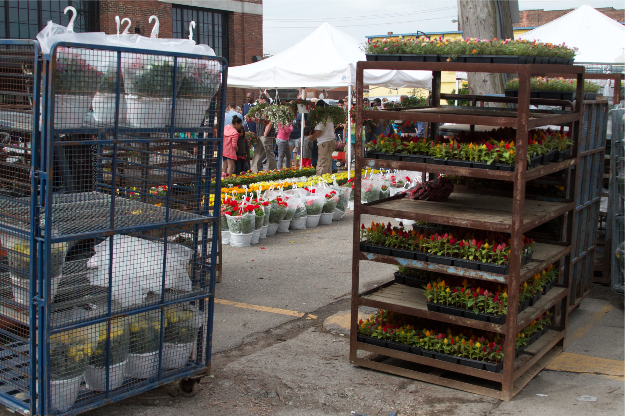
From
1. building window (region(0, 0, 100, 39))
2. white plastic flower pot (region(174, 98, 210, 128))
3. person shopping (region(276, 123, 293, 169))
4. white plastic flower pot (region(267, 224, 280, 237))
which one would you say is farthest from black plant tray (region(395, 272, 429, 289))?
building window (region(0, 0, 100, 39))

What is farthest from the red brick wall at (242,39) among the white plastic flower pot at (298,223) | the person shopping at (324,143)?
the white plastic flower pot at (298,223)

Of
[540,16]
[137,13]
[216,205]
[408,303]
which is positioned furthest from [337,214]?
[540,16]

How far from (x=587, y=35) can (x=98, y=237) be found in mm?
11406

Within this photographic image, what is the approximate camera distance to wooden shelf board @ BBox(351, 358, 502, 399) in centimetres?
446

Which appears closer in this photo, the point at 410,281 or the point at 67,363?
the point at 67,363

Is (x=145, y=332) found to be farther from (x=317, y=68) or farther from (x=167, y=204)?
(x=317, y=68)

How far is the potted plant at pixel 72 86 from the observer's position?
337cm

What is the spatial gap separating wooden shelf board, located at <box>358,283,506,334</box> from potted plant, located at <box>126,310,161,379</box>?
5.38ft

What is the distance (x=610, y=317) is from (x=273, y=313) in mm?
3562

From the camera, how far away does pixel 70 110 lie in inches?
137

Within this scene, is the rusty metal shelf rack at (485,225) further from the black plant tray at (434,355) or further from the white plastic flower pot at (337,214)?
the white plastic flower pot at (337,214)

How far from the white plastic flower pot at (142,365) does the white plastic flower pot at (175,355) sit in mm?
102

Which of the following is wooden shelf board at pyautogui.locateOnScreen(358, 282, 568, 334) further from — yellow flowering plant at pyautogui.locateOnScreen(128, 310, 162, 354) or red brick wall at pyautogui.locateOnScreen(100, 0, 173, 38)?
red brick wall at pyautogui.locateOnScreen(100, 0, 173, 38)

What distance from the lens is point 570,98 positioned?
6570mm
